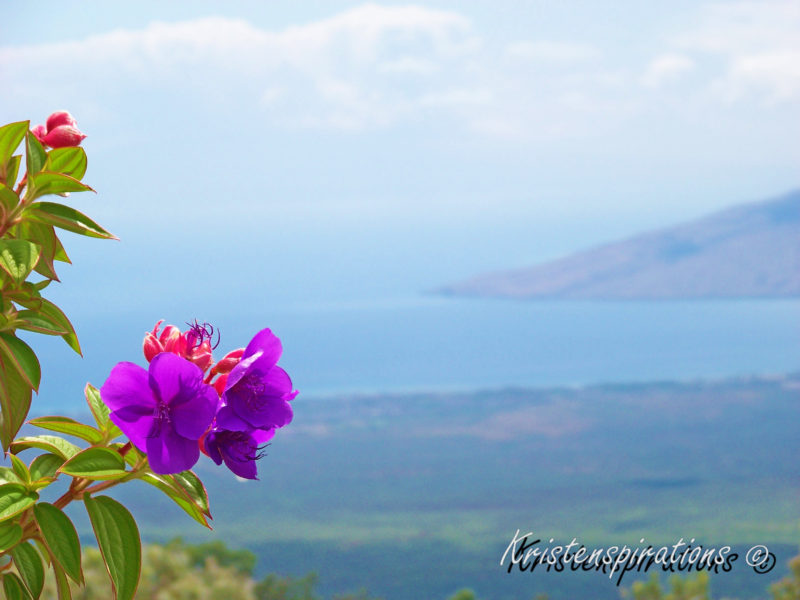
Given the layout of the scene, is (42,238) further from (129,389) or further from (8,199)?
(129,389)

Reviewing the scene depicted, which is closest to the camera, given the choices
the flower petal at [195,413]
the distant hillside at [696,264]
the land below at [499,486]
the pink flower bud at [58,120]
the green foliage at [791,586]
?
the flower petal at [195,413]

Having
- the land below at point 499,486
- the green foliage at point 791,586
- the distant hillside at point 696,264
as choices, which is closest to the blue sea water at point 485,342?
the distant hillside at point 696,264

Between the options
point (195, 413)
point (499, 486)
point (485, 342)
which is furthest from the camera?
point (485, 342)

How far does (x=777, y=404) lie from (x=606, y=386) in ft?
16.4

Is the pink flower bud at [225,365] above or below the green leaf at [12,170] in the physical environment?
below

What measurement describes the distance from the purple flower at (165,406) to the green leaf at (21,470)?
6 cm

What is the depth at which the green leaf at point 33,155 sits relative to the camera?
0.45 metres

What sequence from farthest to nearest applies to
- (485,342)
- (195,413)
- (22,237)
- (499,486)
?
(485,342) < (499,486) < (22,237) < (195,413)

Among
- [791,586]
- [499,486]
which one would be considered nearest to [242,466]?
[791,586]

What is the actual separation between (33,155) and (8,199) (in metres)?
0.03

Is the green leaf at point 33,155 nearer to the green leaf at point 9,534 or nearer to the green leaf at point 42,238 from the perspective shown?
the green leaf at point 42,238

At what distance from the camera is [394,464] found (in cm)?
2114

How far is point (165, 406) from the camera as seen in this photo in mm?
393

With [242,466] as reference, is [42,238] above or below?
above
